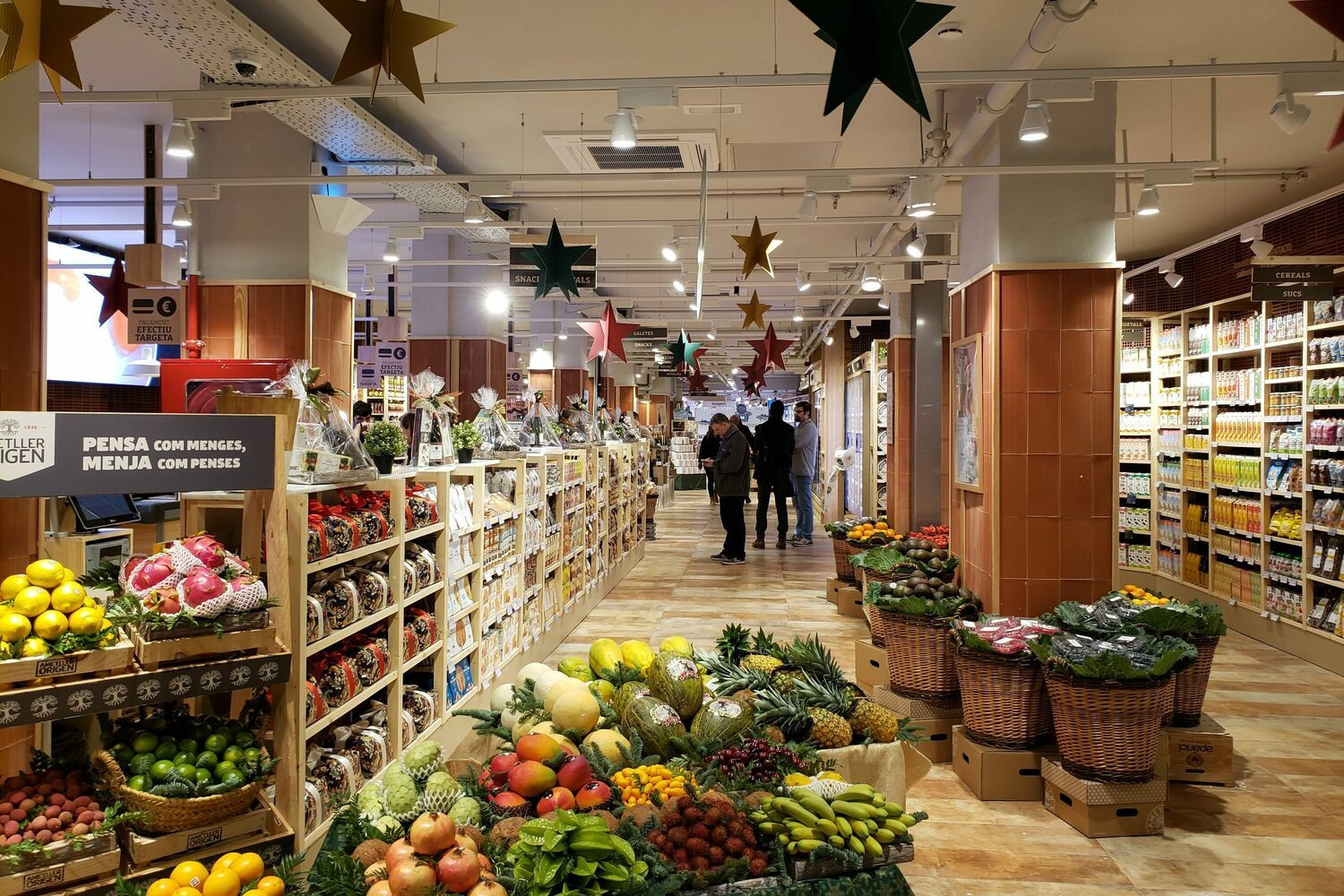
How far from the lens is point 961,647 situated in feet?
14.6

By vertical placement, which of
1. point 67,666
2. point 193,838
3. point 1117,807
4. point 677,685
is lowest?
point 1117,807

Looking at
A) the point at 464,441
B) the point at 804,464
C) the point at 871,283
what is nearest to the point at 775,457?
the point at 804,464

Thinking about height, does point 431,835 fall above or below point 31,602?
below

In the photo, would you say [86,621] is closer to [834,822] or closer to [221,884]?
[221,884]

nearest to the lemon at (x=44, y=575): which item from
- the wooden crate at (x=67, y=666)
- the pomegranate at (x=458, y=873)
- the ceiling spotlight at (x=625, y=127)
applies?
the wooden crate at (x=67, y=666)

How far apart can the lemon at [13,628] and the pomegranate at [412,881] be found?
3.93 ft

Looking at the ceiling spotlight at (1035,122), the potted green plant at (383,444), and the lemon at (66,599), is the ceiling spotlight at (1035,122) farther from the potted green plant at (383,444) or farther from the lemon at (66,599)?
the lemon at (66,599)

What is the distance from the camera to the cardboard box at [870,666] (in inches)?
221

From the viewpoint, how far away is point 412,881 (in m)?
2.03

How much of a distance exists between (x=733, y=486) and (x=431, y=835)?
31.1ft

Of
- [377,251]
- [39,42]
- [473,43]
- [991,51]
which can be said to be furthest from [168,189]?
[991,51]

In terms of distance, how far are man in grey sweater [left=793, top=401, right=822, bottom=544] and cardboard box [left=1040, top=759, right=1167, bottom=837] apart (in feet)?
30.4

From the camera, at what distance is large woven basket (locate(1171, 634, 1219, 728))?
441 centimetres

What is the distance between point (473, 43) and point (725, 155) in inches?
110
